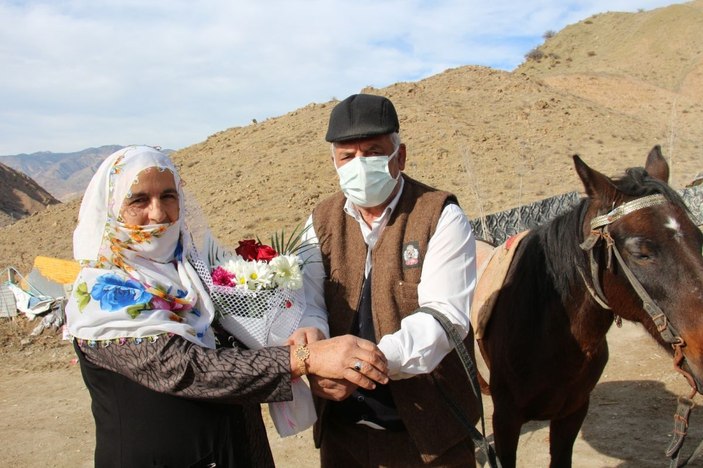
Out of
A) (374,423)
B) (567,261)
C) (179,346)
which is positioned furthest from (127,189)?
(567,261)

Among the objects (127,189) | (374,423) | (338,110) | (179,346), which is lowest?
(374,423)

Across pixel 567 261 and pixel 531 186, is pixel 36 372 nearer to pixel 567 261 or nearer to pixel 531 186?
pixel 567 261

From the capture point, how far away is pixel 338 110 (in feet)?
6.51

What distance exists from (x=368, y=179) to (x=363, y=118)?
0.21 meters

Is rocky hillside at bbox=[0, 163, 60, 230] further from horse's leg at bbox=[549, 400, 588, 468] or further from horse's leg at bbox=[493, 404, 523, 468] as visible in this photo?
horse's leg at bbox=[549, 400, 588, 468]

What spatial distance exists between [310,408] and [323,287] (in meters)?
0.47

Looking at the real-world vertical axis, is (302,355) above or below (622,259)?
below

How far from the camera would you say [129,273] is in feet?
5.38

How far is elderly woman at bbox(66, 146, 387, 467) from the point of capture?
1.52 m

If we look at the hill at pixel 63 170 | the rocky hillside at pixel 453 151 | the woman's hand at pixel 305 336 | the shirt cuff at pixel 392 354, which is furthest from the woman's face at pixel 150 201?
the hill at pixel 63 170

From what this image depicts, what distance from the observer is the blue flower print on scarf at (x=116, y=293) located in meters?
1.54

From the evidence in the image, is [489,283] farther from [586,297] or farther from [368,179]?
[368,179]

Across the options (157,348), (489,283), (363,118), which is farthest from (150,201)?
(489,283)

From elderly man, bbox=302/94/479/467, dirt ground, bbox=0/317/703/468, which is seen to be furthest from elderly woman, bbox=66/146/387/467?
dirt ground, bbox=0/317/703/468
